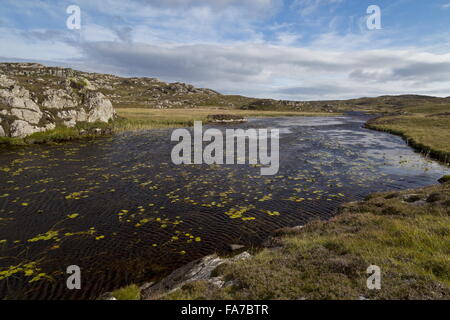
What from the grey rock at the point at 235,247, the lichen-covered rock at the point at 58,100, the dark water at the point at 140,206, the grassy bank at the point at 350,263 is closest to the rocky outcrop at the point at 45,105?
the lichen-covered rock at the point at 58,100

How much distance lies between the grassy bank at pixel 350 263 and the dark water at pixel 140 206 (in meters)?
3.50

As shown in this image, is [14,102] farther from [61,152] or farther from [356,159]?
[356,159]

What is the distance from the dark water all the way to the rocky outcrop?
8.53m

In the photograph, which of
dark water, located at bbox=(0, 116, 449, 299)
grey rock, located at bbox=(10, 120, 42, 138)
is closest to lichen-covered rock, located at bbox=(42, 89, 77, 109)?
grey rock, located at bbox=(10, 120, 42, 138)

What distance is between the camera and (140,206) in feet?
55.8

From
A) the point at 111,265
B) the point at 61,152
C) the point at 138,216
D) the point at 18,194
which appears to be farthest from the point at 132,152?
the point at 111,265

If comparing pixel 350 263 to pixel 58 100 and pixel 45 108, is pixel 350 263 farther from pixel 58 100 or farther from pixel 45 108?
pixel 58 100

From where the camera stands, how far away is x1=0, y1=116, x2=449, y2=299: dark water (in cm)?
1056

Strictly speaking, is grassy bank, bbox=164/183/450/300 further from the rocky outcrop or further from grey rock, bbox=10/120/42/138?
the rocky outcrop

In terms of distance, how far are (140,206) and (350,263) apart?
1377cm

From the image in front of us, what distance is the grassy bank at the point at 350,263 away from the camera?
6375mm

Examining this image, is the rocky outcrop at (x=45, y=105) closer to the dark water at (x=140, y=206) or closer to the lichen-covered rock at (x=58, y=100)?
the lichen-covered rock at (x=58, y=100)

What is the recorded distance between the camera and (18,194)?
60.1 feet

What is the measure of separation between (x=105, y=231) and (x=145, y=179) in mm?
9882
